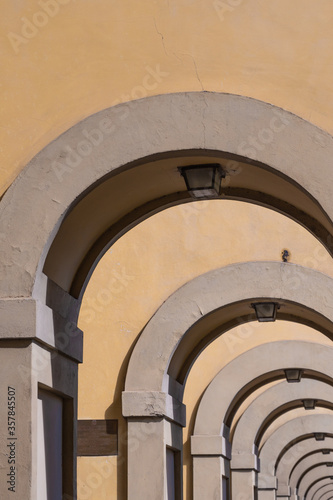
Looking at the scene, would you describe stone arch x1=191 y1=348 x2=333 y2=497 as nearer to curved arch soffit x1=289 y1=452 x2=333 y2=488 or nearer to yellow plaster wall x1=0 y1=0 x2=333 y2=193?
yellow plaster wall x1=0 y1=0 x2=333 y2=193

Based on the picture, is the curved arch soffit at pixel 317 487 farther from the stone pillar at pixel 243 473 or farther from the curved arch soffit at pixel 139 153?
the curved arch soffit at pixel 139 153

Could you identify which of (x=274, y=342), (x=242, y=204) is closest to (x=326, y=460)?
(x=274, y=342)

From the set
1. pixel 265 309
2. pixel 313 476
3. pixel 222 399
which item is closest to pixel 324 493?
pixel 313 476

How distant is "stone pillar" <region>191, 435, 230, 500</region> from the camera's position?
1477 cm

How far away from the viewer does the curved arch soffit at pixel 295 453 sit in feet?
99.5

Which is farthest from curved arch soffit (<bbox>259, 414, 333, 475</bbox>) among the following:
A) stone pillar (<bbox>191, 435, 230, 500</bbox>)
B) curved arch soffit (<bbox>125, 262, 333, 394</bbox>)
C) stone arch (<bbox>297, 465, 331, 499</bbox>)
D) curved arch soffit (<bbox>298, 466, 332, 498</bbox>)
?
curved arch soffit (<bbox>298, 466, 332, 498</bbox>)

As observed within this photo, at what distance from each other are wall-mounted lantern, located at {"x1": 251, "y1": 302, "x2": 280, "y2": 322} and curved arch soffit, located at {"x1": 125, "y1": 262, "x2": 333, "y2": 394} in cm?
13

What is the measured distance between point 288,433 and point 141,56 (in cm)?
2007

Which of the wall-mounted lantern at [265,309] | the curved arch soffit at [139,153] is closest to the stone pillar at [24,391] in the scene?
the curved arch soffit at [139,153]

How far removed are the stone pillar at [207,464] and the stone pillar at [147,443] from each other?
177 inches

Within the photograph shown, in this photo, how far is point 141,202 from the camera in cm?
801

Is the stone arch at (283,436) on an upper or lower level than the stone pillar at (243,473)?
upper

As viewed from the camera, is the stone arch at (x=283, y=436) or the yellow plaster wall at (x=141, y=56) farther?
the stone arch at (x=283, y=436)

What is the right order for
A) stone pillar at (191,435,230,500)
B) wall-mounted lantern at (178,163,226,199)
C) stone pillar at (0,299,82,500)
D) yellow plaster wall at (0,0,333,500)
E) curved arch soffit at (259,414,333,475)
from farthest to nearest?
curved arch soffit at (259,414,333,475), stone pillar at (191,435,230,500), wall-mounted lantern at (178,163,226,199), yellow plaster wall at (0,0,333,500), stone pillar at (0,299,82,500)
